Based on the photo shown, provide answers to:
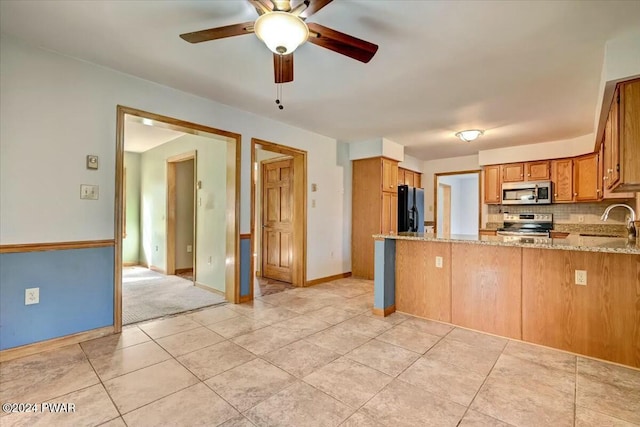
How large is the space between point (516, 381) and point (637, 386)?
783mm

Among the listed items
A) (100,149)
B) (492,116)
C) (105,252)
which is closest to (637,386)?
(492,116)

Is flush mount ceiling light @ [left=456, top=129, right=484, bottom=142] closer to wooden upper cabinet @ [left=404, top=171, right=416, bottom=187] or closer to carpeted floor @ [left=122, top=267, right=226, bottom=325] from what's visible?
wooden upper cabinet @ [left=404, top=171, right=416, bottom=187]

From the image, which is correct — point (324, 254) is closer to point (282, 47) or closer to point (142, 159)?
→ point (282, 47)

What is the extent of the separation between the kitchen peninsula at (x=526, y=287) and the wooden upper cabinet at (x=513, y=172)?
10.1ft

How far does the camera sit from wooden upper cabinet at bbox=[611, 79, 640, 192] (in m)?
2.26

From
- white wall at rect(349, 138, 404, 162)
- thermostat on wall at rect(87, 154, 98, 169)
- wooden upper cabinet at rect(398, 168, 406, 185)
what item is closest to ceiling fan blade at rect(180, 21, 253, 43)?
thermostat on wall at rect(87, 154, 98, 169)

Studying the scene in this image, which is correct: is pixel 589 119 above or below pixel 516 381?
above

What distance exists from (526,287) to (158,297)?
14.0ft

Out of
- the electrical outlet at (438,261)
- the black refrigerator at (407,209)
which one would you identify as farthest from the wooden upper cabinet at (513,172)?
the electrical outlet at (438,261)

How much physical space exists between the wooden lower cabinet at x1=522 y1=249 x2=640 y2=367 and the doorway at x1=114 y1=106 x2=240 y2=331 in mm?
3146

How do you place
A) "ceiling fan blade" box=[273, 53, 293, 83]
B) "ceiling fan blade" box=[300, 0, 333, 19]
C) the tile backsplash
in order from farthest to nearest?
the tile backsplash
"ceiling fan blade" box=[273, 53, 293, 83]
"ceiling fan blade" box=[300, 0, 333, 19]

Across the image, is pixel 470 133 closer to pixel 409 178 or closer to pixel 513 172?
pixel 513 172

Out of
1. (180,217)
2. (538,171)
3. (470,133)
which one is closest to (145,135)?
(180,217)

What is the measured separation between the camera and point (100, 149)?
8.89 ft
